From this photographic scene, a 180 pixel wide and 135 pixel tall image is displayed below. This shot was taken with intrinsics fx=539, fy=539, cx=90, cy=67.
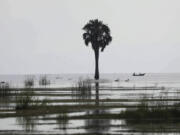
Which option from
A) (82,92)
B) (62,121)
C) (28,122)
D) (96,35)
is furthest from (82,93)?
(96,35)

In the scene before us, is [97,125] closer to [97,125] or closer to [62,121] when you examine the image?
[97,125]

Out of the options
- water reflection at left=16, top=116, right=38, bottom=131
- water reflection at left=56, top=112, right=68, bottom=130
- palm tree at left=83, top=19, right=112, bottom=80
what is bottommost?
water reflection at left=16, top=116, right=38, bottom=131

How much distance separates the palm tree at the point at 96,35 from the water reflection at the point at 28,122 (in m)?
60.0

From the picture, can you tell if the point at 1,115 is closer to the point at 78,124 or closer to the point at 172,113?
the point at 78,124

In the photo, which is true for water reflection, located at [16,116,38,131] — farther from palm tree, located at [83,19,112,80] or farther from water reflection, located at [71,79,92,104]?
palm tree, located at [83,19,112,80]

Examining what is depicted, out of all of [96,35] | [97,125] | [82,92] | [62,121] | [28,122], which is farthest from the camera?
[96,35]

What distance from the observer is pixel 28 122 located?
1002 inches

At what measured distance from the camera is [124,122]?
24594 mm

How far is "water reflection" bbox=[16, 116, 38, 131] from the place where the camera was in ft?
76.4

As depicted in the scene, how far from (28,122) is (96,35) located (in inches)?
2506

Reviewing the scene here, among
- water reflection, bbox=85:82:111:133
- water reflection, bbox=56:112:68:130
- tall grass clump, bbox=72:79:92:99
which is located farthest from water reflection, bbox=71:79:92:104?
water reflection, bbox=85:82:111:133

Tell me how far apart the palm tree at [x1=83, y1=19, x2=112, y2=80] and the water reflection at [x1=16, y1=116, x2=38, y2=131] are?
6002cm

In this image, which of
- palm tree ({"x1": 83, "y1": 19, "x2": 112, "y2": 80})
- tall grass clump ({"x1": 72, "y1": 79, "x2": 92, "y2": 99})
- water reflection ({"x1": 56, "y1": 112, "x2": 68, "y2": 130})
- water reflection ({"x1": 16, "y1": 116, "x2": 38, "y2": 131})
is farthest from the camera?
palm tree ({"x1": 83, "y1": 19, "x2": 112, "y2": 80})

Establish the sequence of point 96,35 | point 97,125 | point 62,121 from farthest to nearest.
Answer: point 96,35
point 62,121
point 97,125
